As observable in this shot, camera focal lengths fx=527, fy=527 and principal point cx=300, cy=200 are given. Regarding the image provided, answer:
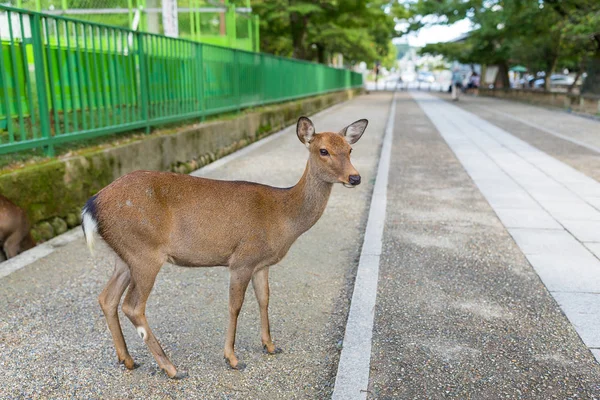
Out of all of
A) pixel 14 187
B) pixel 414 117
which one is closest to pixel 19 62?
pixel 14 187

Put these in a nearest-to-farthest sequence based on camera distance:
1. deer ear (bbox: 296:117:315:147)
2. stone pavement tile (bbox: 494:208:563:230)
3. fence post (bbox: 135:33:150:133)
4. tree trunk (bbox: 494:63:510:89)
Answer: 1. deer ear (bbox: 296:117:315:147)
2. stone pavement tile (bbox: 494:208:563:230)
3. fence post (bbox: 135:33:150:133)
4. tree trunk (bbox: 494:63:510:89)

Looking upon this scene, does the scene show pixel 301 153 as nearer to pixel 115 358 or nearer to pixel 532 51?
pixel 115 358

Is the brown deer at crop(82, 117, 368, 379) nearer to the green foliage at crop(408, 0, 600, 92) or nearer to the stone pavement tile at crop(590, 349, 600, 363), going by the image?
the stone pavement tile at crop(590, 349, 600, 363)

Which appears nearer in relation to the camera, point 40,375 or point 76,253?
point 40,375

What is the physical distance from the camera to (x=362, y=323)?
11.8 feet

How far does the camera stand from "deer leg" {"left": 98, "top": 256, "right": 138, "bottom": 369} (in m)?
3.07

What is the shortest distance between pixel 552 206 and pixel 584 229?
1.03 m

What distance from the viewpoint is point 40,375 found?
3.02 metres

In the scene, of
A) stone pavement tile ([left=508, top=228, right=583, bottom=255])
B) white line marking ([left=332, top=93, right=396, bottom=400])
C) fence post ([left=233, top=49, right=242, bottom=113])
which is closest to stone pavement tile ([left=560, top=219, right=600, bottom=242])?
stone pavement tile ([left=508, top=228, right=583, bottom=255])

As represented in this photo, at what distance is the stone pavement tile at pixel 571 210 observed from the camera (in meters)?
6.33

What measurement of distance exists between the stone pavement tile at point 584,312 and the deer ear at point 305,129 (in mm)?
2214

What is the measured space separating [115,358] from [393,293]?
2.11 meters

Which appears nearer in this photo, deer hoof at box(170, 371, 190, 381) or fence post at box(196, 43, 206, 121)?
deer hoof at box(170, 371, 190, 381)

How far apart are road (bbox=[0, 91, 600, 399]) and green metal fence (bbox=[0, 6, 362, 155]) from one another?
145 centimetres
